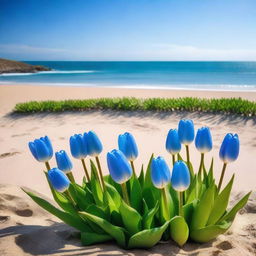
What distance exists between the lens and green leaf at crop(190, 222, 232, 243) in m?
1.68

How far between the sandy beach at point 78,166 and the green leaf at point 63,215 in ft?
0.36

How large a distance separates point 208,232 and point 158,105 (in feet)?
17.4

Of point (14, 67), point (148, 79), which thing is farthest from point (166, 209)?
point (14, 67)

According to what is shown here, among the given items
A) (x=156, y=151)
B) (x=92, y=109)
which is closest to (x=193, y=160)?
(x=156, y=151)

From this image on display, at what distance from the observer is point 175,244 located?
1.82m

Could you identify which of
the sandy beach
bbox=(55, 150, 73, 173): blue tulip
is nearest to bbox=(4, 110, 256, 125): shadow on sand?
the sandy beach

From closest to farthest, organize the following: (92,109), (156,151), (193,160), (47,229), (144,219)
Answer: (144,219) < (47,229) < (193,160) < (156,151) < (92,109)

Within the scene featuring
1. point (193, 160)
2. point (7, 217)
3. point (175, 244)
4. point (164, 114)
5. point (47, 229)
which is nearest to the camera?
point (175, 244)

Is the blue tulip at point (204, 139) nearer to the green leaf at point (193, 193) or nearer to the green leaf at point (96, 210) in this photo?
the green leaf at point (193, 193)

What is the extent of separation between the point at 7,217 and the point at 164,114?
475cm

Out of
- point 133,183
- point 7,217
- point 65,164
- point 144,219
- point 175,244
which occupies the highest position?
point 65,164

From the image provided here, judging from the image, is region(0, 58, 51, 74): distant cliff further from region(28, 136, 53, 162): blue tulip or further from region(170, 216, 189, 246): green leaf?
region(170, 216, 189, 246): green leaf

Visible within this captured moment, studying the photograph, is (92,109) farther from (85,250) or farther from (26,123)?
(85,250)

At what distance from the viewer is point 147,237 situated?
1614 millimetres
